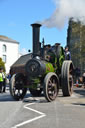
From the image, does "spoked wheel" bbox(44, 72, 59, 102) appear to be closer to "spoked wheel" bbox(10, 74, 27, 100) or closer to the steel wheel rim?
the steel wheel rim

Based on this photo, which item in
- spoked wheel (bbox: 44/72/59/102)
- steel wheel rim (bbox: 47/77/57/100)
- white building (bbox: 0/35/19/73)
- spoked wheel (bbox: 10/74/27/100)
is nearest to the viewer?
spoked wheel (bbox: 44/72/59/102)

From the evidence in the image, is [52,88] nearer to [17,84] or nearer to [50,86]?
[50,86]

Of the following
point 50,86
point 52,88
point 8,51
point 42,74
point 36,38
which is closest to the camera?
point 50,86

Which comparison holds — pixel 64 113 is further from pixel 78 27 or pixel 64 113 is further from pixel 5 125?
pixel 78 27

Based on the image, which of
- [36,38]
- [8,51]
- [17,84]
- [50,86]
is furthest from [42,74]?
[8,51]

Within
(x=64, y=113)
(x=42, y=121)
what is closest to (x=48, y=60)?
(x=64, y=113)

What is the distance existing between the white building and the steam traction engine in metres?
55.5

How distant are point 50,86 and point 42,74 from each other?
0.61 meters

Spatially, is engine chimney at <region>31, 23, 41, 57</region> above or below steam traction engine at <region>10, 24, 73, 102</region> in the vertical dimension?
above

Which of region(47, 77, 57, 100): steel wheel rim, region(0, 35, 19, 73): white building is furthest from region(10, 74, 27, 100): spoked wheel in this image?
region(0, 35, 19, 73): white building

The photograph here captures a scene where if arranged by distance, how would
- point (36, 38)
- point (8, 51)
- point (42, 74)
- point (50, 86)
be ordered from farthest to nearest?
point (8, 51) → point (36, 38) → point (42, 74) → point (50, 86)

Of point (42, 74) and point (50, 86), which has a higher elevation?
point (42, 74)

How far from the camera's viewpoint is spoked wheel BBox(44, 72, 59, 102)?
8.28 m

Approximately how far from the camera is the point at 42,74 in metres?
9.15
